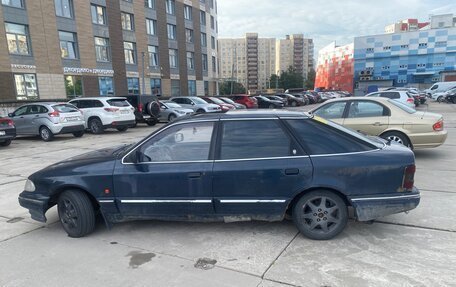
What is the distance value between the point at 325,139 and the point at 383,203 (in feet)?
3.04

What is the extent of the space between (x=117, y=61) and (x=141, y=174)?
30883 mm

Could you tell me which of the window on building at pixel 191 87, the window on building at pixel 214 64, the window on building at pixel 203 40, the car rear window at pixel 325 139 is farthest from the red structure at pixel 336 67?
the car rear window at pixel 325 139

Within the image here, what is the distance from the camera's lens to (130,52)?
3403 centimetres

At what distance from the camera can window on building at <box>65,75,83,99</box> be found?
2703 cm

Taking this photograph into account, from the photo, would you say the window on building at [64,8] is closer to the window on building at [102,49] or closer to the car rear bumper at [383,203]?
the window on building at [102,49]

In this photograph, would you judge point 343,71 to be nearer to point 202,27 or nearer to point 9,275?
point 202,27

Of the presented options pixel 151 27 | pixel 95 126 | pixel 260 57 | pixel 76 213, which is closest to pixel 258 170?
pixel 76 213

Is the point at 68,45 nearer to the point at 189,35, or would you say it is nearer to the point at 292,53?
the point at 189,35

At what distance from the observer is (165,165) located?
3.78 meters

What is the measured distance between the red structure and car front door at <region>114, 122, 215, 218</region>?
7435 centimetres

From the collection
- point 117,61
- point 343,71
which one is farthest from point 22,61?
point 343,71

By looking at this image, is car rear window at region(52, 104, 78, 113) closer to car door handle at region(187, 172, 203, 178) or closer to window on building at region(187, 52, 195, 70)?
car door handle at region(187, 172, 203, 178)

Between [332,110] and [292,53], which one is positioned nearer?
[332,110]

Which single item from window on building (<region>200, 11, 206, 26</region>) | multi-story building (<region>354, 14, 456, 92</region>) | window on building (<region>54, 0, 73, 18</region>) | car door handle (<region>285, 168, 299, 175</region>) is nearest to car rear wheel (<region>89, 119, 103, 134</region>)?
car door handle (<region>285, 168, 299, 175</region>)
